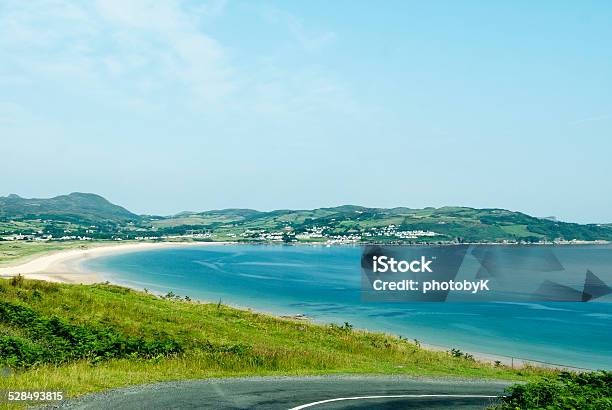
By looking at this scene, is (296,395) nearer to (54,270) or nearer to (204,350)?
(204,350)

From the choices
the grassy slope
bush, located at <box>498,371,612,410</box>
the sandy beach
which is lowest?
the sandy beach

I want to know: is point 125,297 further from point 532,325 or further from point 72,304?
point 532,325

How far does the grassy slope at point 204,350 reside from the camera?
1894cm

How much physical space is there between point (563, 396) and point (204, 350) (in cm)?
1743

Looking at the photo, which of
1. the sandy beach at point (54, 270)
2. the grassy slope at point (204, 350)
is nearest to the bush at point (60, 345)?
the grassy slope at point (204, 350)

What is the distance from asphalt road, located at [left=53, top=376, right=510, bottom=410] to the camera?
A: 52.3ft

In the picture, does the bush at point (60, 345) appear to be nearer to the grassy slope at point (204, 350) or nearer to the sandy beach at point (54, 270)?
the grassy slope at point (204, 350)

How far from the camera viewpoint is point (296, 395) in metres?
18.1

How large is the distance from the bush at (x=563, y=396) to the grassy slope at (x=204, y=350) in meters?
10.2

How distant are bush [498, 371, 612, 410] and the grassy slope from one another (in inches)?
403

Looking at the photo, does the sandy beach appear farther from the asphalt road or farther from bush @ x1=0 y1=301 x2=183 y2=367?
the asphalt road

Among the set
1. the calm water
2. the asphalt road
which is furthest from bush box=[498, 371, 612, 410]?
the calm water

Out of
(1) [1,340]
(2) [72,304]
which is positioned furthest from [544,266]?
(1) [1,340]

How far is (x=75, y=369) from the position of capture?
1908 centimetres
